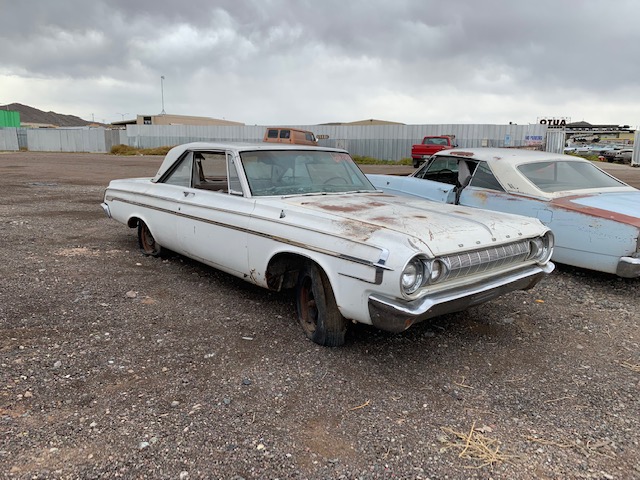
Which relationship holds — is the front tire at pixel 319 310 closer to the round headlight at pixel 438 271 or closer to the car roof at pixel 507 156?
the round headlight at pixel 438 271

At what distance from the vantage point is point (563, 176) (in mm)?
5840

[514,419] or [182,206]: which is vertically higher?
[182,206]

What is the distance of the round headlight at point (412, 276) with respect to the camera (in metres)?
2.86

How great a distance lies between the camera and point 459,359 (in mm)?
3441

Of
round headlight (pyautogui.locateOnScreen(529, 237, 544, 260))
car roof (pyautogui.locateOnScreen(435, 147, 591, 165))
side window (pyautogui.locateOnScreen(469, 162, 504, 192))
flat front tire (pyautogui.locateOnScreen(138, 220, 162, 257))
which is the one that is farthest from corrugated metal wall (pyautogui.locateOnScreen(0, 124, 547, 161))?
round headlight (pyautogui.locateOnScreen(529, 237, 544, 260))

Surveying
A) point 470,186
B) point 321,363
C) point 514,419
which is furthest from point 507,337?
point 470,186

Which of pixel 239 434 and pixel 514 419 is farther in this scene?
pixel 514 419

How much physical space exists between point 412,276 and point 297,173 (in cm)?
191

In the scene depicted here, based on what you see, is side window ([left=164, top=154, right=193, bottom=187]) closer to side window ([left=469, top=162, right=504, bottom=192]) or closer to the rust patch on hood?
the rust patch on hood

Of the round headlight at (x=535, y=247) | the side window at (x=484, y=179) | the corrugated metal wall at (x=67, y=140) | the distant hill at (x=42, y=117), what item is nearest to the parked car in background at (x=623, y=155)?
the side window at (x=484, y=179)

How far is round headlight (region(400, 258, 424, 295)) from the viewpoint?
2.86 m

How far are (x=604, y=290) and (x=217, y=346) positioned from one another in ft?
13.0

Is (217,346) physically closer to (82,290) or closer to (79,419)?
(79,419)

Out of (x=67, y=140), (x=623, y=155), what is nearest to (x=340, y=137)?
(x=623, y=155)
